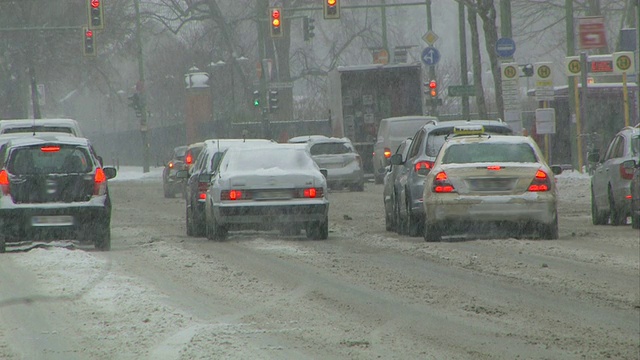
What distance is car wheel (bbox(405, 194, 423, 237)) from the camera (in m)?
19.5

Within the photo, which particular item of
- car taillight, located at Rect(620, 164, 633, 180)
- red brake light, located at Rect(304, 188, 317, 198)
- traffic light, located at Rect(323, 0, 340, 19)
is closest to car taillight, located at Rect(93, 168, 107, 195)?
red brake light, located at Rect(304, 188, 317, 198)

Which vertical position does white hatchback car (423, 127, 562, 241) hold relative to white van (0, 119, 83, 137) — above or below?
below

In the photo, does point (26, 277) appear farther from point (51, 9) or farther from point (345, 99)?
point (51, 9)

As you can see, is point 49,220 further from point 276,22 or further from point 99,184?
point 276,22

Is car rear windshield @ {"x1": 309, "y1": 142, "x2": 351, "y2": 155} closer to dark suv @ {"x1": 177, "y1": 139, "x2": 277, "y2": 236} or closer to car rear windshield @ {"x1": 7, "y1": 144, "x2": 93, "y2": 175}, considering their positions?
dark suv @ {"x1": 177, "y1": 139, "x2": 277, "y2": 236}

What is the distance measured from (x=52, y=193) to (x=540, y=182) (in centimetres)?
617

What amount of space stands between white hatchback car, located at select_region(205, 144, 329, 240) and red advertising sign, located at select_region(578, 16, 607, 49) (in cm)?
1630

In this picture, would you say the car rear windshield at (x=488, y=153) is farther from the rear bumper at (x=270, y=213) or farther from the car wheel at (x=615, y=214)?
the car wheel at (x=615, y=214)

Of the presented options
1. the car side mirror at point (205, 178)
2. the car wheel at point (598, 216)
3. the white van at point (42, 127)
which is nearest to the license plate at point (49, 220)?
the car side mirror at point (205, 178)

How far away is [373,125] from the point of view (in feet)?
142

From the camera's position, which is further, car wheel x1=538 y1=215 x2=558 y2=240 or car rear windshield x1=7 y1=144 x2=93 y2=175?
car rear windshield x1=7 y1=144 x2=93 y2=175

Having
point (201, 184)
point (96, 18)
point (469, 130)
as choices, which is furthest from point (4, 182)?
point (96, 18)

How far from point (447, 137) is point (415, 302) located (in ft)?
24.0

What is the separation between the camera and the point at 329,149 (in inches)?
1470
